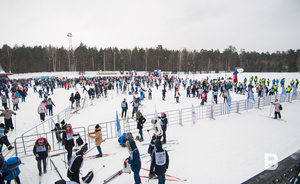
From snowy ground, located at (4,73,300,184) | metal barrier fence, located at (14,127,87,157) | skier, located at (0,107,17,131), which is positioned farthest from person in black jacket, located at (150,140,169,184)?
skier, located at (0,107,17,131)

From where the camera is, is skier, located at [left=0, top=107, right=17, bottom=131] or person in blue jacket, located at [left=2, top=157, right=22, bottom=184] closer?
person in blue jacket, located at [left=2, top=157, right=22, bottom=184]

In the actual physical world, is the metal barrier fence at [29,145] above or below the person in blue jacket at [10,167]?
below

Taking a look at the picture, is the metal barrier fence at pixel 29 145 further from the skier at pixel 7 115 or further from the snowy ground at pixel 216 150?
the skier at pixel 7 115

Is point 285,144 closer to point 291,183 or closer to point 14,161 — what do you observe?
point 291,183

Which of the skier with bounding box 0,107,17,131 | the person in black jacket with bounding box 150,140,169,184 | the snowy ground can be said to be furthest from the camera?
the skier with bounding box 0,107,17,131

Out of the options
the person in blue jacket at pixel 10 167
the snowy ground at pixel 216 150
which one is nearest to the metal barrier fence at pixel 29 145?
the snowy ground at pixel 216 150

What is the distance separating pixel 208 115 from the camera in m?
12.1

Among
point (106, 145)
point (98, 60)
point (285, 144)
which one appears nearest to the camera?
point (285, 144)

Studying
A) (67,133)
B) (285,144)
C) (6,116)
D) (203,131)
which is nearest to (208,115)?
(203,131)

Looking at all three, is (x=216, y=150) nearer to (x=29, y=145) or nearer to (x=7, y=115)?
(x=29, y=145)

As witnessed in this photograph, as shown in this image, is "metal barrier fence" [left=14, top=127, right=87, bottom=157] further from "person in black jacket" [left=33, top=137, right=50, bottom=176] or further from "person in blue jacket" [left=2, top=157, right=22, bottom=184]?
"person in blue jacket" [left=2, top=157, right=22, bottom=184]

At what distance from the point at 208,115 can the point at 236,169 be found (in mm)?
6710

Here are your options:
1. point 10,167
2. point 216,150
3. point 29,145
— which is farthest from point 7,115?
point 216,150

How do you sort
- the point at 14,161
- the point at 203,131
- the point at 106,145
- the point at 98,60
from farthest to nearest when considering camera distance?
the point at 98,60
the point at 203,131
the point at 106,145
the point at 14,161
